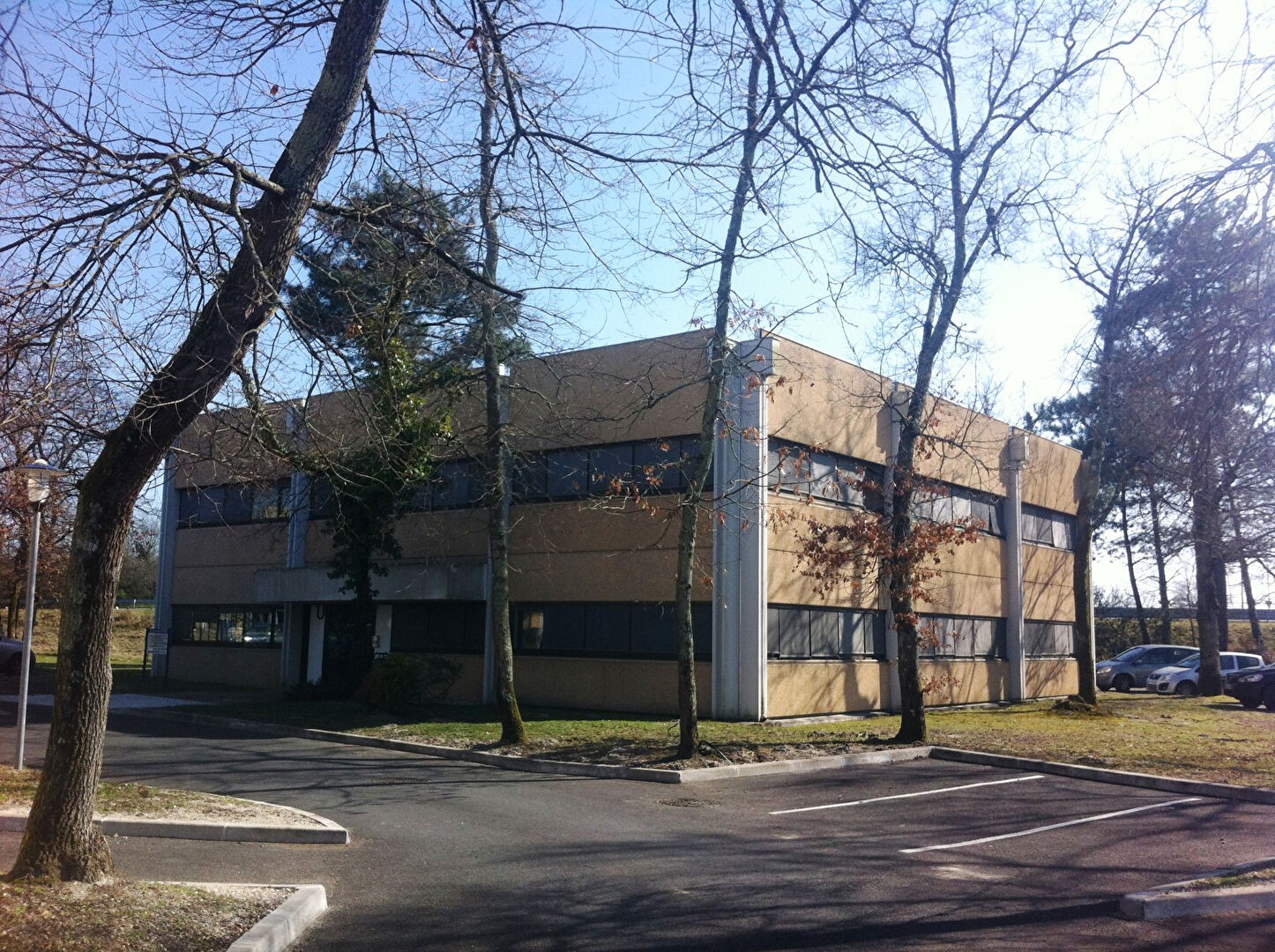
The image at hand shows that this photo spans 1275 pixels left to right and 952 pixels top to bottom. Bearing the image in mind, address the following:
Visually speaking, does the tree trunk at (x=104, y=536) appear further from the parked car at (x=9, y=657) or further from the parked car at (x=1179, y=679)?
the parked car at (x=1179, y=679)

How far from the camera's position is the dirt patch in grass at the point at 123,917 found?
5781 mm

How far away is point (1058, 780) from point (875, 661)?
9.72 m

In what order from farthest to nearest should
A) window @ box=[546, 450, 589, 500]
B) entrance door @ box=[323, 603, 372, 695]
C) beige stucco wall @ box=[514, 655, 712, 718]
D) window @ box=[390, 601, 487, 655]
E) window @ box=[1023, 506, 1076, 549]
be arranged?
1. window @ box=[1023, 506, 1076, 549]
2. window @ box=[390, 601, 487, 655]
3. entrance door @ box=[323, 603, 372, 695]
4. window @ box=[546, 450, 589, 500]
5. beige stucco wall @ box=[514, 655, 712, 718]

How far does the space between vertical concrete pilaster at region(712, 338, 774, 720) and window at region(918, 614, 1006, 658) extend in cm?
636

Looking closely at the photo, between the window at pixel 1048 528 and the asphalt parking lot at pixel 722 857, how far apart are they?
17.8 m

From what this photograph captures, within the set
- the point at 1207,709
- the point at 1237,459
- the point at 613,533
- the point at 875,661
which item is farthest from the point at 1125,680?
the point at 1237,459

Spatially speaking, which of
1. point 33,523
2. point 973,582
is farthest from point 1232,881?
point 973,582

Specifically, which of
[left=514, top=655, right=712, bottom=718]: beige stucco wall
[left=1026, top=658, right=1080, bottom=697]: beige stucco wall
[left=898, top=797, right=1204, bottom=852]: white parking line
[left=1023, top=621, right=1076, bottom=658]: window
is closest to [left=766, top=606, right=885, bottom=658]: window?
[left=514, top=655, right=712, bottom=718]: beige stucco wall

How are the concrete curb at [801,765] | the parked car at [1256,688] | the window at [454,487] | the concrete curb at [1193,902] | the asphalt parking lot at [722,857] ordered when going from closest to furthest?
the asphalt parking lot at [722,857], the concrete curb at [1193,902], the concrete curb at [801,765], the window at [454,487], the parked car at [1256,688]

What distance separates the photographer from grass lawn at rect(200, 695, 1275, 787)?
16.1 m

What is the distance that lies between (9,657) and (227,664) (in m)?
7.21

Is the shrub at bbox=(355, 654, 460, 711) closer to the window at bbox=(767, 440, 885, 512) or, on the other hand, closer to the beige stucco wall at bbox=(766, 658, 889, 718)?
the beige stucco wall at bbox=(766, 658, 889, 718)

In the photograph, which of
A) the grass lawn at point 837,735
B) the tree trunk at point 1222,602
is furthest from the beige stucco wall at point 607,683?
the tree trunk at point 1222,602

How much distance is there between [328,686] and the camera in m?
24.4
